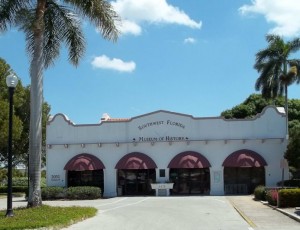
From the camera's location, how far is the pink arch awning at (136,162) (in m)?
38.8

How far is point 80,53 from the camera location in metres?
23.7

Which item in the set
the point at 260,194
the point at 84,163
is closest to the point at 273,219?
the point at 260,194

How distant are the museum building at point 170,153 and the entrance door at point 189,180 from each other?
8cm

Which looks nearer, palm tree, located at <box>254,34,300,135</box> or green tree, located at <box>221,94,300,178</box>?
palm tree, located at <box>254,34,300,135</box>

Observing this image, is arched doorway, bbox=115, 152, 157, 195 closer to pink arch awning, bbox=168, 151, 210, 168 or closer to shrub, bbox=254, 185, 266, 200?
pink arch awning, bbox=168, 151, 210, 168

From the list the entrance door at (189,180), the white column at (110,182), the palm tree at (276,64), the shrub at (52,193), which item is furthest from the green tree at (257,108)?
the shrub at (52,193)

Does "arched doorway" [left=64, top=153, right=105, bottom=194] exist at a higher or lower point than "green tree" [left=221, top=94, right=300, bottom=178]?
lower

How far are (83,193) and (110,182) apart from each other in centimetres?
442

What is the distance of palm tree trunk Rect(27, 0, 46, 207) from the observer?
20.6 metres

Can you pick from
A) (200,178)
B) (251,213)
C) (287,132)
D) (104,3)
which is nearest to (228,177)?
(200,178)

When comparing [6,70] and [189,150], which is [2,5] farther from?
[6,70]

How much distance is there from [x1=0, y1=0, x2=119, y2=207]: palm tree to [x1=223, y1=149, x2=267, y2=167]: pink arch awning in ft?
60.4

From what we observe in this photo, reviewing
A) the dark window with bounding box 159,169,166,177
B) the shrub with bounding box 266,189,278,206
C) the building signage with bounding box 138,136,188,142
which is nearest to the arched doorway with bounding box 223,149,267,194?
the building signage with bounding box 138,136,188,142

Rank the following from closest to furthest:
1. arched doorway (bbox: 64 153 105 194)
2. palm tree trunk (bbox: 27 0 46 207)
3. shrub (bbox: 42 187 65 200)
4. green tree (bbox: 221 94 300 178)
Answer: palm tree trunk (bbox: 27 0 46 207), shrub (bbox: 42 187 65 200), arched doorway (bbox: 64 153 105 194), green tree (bbox: 221 94 300 178)
